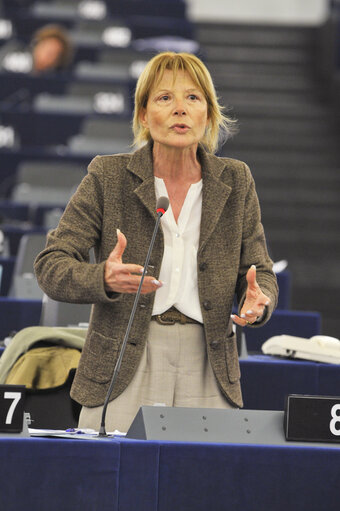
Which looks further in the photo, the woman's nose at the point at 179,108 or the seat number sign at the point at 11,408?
the woman's nose at the point at 179,108

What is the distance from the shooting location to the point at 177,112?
2.00 metres

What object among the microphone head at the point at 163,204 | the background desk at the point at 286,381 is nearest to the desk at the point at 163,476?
the microphone head at the point at 163,204

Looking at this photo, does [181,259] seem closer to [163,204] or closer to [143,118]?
[163,204]

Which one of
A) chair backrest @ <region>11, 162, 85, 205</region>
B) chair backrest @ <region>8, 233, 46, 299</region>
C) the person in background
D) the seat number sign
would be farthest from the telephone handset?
the person in background

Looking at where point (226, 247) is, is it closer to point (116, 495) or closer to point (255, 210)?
point (255, 210)

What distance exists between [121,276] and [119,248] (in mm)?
51

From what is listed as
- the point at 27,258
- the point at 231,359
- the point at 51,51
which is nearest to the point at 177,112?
the point at 231,359

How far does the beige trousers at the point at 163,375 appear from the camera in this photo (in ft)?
6.44

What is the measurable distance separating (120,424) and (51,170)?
4268mm

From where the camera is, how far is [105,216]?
200 centimetres

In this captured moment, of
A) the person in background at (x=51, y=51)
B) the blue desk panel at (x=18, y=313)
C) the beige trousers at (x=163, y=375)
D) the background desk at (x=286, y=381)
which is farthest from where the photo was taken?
the person in background at (x=51, y=51)

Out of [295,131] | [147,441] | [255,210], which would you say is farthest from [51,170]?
[147,441]

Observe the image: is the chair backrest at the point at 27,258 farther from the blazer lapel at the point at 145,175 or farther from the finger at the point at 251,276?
the finger at the point at 251,276

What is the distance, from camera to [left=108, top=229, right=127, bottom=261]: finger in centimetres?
181
